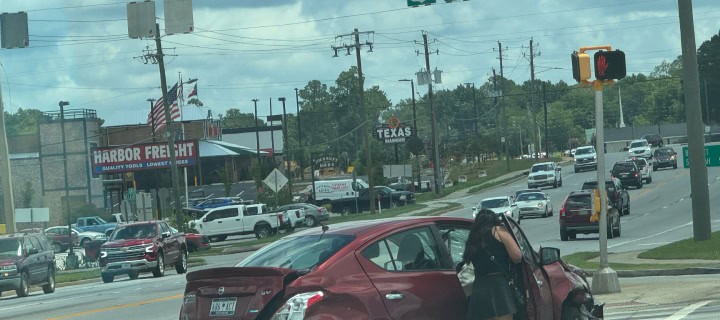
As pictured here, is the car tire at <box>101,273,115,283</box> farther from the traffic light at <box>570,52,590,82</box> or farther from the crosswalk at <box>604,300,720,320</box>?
the crosswalk at <box>604,300,720,320</box>

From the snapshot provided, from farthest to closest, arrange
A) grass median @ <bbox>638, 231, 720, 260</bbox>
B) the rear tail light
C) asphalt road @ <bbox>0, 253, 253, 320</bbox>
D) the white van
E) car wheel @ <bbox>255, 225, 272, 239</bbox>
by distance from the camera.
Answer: the white van
car wheel @ <bbox>255, 225, 272, 239</bbox>
grass median @ <bbox>638, 231, 720, 260</bbox>
asphalt road @ <bbox>0, 253, 253, 320</bbox>
the rear tail light

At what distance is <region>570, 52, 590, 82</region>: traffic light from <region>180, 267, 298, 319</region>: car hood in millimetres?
9703

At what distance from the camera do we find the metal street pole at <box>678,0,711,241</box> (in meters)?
24.5

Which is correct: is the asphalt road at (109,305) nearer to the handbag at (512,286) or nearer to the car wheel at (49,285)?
the car wheel at (49,285)

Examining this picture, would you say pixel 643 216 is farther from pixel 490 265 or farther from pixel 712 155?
pixel 490 265

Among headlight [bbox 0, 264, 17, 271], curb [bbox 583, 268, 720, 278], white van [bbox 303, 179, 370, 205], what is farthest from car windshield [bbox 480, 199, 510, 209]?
white van [bbox 303, 179, 370, 205]

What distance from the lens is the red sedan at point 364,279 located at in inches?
319

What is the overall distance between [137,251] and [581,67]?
2058 centimetres

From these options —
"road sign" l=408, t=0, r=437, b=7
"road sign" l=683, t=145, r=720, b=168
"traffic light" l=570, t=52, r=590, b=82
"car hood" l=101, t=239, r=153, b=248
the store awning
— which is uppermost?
"road sign" l=408, t=0, r=437, b=7

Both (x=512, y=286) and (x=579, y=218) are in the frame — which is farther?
(x=579, y=218)

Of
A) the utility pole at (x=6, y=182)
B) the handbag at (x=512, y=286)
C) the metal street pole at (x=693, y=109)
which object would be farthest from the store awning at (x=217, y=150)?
the handbag at (x=512, y=286)

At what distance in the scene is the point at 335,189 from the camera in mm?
78000

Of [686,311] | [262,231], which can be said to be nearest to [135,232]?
[262,231]

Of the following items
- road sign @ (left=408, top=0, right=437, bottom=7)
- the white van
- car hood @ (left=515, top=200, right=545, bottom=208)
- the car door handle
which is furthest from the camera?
the white van
